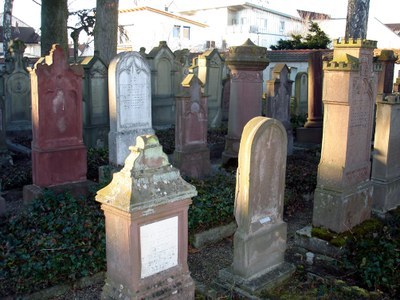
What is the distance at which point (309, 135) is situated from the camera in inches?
493

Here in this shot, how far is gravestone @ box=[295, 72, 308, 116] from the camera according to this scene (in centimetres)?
1619

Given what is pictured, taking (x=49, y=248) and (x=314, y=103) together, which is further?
(x=314, y=103)

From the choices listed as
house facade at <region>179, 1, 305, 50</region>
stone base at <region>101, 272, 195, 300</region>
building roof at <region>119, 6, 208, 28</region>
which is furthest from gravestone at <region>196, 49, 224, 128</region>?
building roof at <region>119, 6, 208, 28</region>

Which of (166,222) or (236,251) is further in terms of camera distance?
(236,251)

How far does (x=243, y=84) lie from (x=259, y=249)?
5088 millimetres

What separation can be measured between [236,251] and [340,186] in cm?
179

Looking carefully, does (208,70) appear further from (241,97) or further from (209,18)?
(209,18)

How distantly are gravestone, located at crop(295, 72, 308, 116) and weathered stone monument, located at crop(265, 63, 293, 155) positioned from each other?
5228 mm

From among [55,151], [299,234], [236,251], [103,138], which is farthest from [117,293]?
[103,138]

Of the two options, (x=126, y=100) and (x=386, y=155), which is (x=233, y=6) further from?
(x=386, y=155)

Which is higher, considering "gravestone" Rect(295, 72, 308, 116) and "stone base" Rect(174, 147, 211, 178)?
"gravestone" Rect(295, 72, 308, 116)

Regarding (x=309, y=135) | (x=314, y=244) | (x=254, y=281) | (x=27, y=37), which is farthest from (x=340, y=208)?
(x=27, y=37)

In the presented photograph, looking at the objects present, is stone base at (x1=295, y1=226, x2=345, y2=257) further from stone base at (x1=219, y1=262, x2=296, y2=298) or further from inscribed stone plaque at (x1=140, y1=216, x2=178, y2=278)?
inscribed stone plaque at (x1=140, y1=216, x2=178, y2=278)

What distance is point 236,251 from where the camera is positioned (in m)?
4.64
